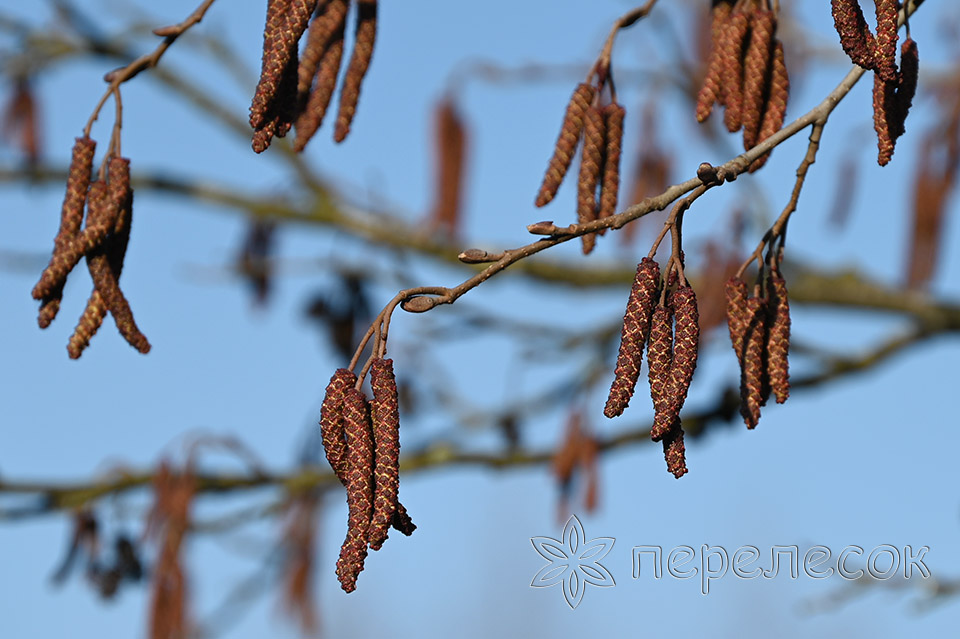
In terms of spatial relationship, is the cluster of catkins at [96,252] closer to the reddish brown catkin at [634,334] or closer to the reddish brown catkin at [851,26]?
the reddish brown catkin at [634,334]

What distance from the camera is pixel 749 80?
6.59ft

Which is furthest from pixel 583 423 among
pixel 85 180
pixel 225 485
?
pixel 85 180

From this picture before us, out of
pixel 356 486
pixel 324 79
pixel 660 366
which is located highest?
pixel 324 79

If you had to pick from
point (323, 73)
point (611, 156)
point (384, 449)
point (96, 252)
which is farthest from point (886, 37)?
point (96, 252)

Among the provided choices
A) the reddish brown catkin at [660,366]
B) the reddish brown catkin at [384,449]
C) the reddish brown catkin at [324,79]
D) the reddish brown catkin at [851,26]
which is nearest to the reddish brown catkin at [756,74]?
the reddish brown catkin at [851,26]

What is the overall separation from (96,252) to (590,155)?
79 cm

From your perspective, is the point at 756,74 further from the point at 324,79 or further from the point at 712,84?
the point at 324,79

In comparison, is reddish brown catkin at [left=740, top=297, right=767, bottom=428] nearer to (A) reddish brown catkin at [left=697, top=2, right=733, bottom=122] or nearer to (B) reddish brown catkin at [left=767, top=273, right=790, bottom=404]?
(B) reddish brown catkin at [left=767, top=273, right=790, bottom=404]

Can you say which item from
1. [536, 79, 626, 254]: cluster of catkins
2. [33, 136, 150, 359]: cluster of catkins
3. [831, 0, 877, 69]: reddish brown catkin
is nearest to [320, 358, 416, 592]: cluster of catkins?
[33, 136, 150, 359]: cluster of catkins

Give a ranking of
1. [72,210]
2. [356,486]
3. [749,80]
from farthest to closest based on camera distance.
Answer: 1. [749,80]
2. [72,210]
3. [356,486]

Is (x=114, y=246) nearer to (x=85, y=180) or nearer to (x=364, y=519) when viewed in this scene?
(x=85, y=180)

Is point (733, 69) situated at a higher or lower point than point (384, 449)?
higher

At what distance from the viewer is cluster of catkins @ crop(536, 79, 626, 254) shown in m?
2.02

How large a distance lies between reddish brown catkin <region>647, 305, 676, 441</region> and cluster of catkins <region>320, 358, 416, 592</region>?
1.04 ft
